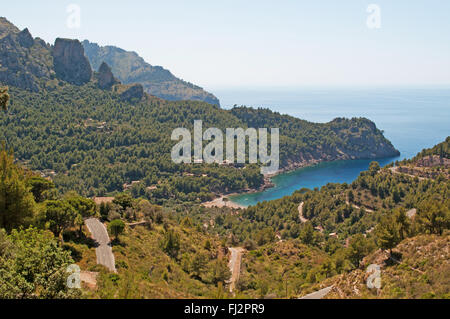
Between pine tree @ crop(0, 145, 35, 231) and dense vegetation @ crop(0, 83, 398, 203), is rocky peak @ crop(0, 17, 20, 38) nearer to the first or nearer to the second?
dense vegetation @ crop(0, 83, 398, 203)

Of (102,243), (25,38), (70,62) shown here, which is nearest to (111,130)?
(70,62)

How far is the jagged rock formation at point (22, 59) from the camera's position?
5832 inches

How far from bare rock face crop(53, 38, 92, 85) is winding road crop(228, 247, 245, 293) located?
149822mm

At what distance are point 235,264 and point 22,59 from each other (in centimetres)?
15222

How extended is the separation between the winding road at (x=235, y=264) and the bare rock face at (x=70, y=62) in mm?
149822

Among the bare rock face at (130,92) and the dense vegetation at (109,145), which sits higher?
the bare rock face at (130,92)

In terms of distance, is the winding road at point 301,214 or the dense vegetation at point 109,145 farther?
the dense vegetation at point 109,145

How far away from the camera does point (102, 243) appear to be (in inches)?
1297

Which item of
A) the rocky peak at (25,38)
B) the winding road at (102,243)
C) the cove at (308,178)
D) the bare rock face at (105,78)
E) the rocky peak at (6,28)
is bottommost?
the cove at (308,178)

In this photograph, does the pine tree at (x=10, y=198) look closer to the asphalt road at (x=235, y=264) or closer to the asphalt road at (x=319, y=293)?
the asphalt road at (x=235, y=264)

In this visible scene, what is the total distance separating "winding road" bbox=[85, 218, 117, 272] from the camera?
29172 mm
